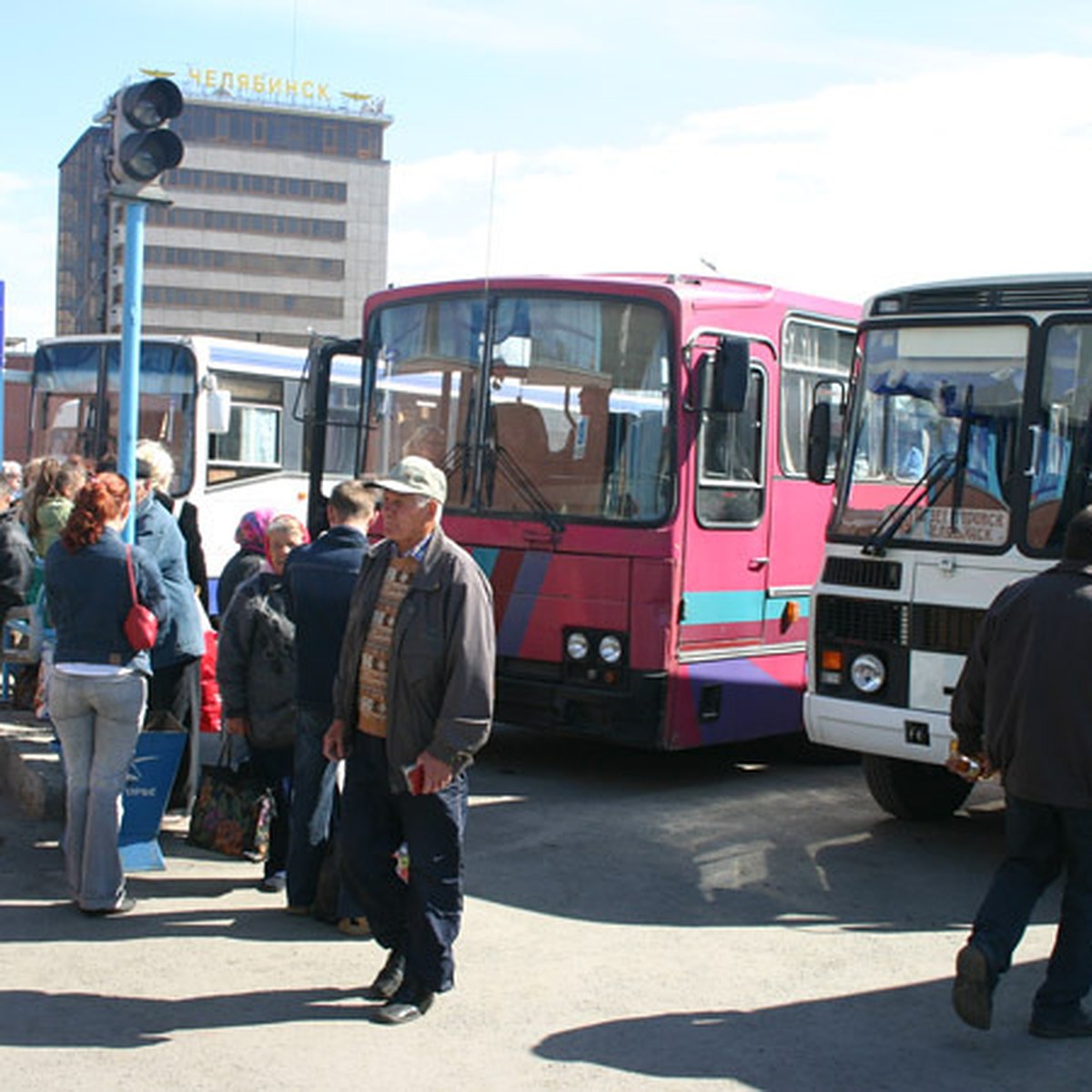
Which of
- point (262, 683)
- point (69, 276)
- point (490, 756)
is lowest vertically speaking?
point (490, 756)

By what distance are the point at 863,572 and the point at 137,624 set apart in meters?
3.60

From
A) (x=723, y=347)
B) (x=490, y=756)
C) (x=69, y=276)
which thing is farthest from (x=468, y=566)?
(x=69, y=276)

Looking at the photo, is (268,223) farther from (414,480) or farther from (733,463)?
(414,480)

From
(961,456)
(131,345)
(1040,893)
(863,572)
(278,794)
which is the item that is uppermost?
(131,345)

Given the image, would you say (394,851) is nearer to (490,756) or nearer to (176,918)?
(176,918)

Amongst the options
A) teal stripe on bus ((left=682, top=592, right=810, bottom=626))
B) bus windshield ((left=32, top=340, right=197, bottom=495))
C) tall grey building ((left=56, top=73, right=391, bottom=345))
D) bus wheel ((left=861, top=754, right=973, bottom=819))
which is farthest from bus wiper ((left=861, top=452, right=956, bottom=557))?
tall grey building ((left=56, top=73, right=391, bottom=345))

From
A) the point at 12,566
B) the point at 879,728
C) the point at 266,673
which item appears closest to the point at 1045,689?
the point at 879,728

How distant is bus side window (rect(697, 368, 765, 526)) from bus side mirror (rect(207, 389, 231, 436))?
648 centimetres

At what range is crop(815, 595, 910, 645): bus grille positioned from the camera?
766cm

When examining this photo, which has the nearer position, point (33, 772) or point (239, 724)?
point (239, 724)

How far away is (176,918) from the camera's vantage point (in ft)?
20.8

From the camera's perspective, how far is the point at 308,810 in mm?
6301

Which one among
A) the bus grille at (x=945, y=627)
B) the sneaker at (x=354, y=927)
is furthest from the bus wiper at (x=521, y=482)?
the sneaker at (x=354, y=927)

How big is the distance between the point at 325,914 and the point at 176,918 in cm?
61
